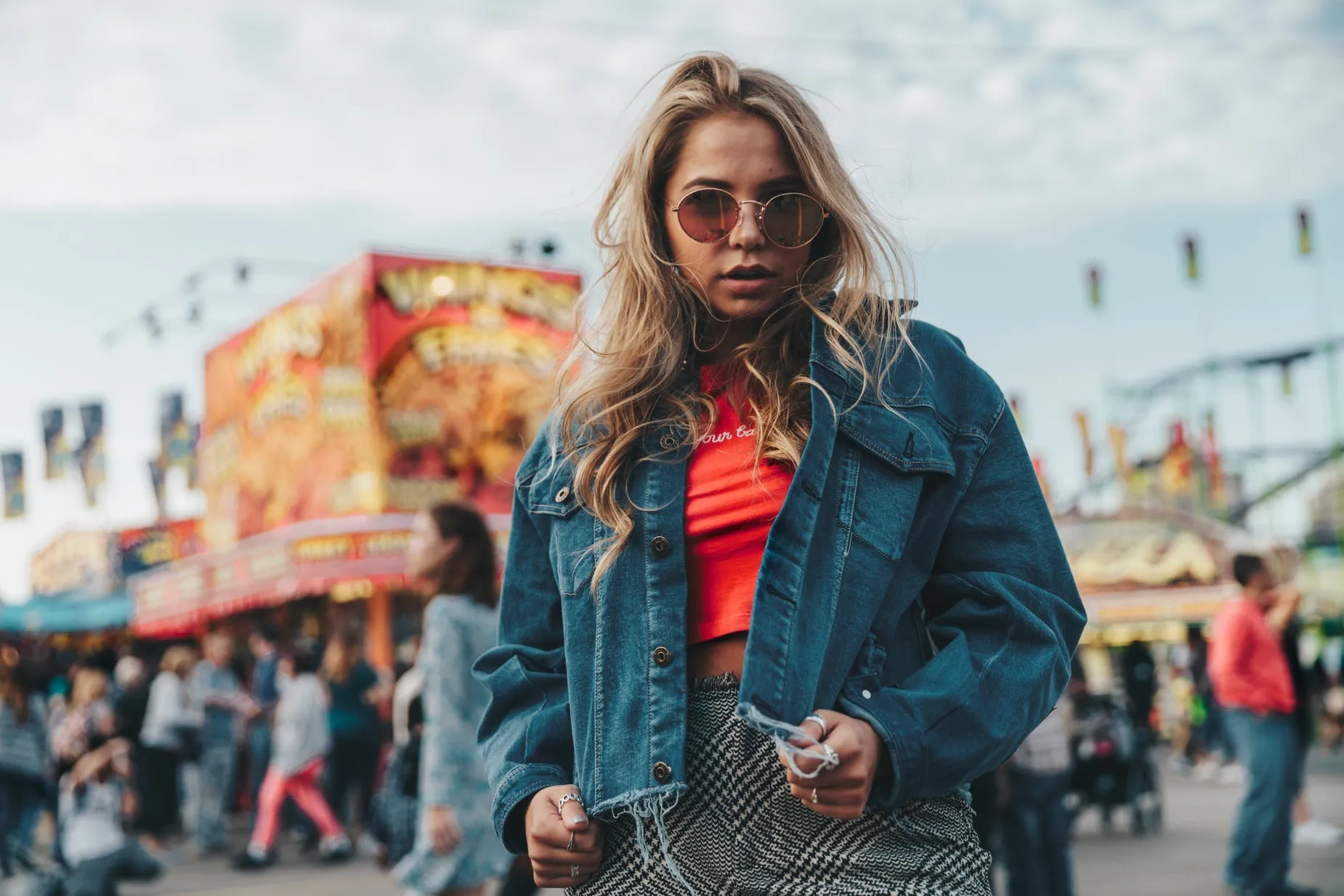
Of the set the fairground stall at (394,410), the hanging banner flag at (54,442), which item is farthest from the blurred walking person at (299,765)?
the hanging banner flag at (54,442)

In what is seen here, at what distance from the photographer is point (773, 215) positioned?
1983 mm

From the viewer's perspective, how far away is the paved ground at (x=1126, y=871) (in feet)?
27.5

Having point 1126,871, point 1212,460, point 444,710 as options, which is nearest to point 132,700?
point 1126,871

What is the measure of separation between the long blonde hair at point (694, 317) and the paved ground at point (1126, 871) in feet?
22.5

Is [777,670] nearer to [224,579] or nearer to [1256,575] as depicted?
[1256,575]

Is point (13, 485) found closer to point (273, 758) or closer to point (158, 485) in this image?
point (158, 485)

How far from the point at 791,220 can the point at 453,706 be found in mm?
3181

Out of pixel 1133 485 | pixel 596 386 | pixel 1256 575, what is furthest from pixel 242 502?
pixel 1133 485

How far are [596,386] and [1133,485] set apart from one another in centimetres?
4346

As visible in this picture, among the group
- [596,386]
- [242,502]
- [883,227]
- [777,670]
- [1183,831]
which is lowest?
[1183,831]

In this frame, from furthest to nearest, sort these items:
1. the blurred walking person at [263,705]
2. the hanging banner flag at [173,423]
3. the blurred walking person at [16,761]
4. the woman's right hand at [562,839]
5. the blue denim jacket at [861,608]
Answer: the hanging banner flag at [173,423] < the blurred walking person at [263,705] < the blurred walking person at [16,761] < the woman's right hand at [562,839] < the blue denim jacket at [861,608]

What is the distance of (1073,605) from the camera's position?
1870 mm

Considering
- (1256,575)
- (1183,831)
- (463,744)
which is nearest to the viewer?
(463,744)

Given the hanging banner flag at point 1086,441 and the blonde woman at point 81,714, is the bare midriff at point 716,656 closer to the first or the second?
the blonde woman at point 81,714
